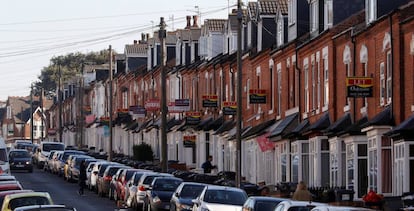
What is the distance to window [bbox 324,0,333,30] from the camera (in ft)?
163

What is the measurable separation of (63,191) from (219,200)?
86.5 ft

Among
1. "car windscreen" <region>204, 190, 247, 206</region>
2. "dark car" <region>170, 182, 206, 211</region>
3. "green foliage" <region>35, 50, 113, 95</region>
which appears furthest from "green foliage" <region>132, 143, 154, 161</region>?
"green foliage" <region>35, 50, 113, 95</region>

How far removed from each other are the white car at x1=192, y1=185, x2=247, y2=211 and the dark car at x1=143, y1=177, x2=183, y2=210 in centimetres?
569

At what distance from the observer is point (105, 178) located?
189 feet

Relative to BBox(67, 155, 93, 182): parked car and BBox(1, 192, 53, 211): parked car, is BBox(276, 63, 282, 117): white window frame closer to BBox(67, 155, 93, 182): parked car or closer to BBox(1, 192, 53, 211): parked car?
BBox(67, 155, 93, 182): parked car

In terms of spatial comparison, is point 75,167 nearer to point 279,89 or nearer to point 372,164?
point 279,89

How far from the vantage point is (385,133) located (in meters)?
39.1

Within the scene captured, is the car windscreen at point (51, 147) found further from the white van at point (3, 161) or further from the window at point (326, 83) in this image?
the window at point (326, 83)

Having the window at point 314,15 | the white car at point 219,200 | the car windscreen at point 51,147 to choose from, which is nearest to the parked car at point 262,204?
the white car at point 219,200

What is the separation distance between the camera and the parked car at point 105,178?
57.3m

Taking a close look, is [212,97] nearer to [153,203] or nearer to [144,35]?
[153,203]

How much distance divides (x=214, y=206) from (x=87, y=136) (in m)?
93.5

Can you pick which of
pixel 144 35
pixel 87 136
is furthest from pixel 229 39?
pixel 87 136

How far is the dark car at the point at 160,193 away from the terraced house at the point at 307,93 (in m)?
5.86
